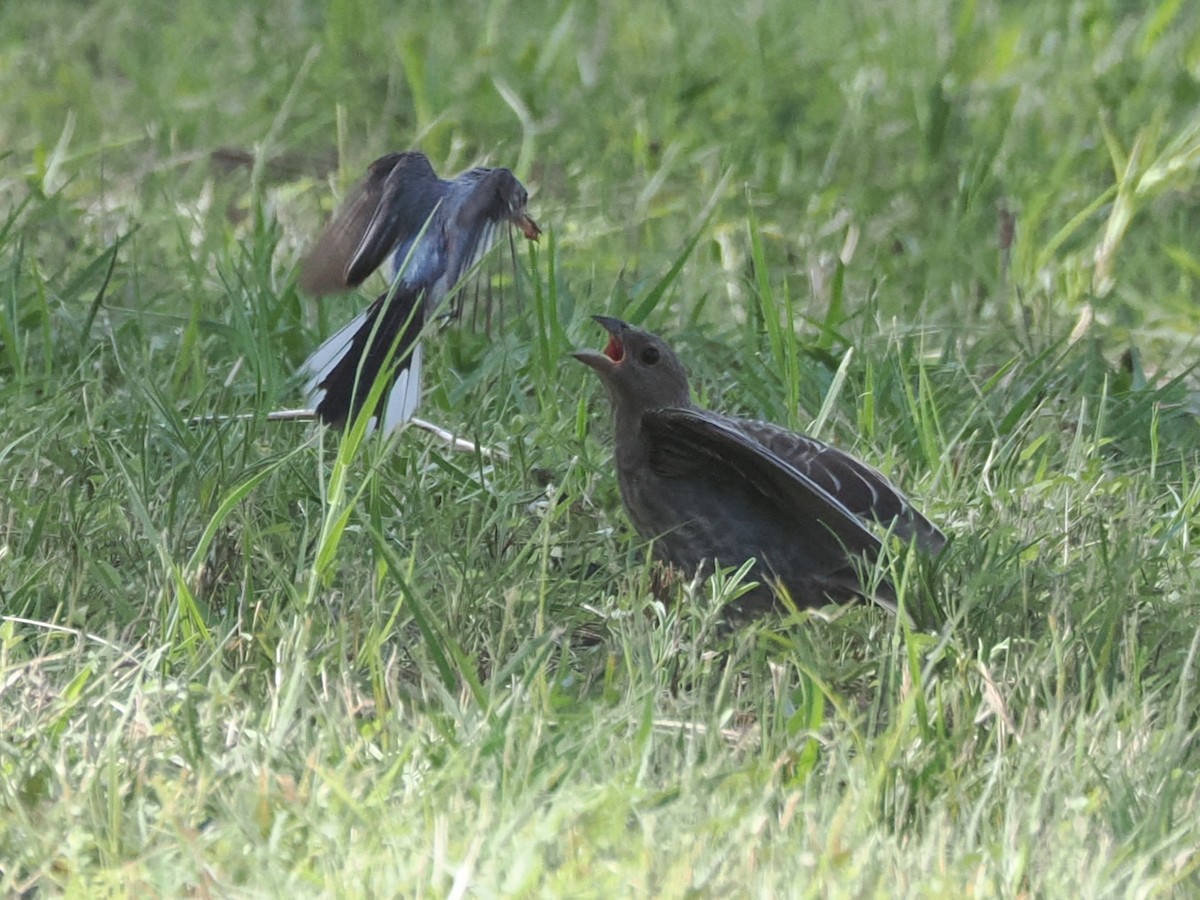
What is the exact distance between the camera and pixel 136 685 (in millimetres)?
3277

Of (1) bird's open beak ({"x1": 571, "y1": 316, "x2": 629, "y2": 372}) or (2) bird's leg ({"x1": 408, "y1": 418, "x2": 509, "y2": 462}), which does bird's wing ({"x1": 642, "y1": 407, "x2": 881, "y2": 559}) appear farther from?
(2) bird's leg ({"x1": 408, "y1": 418, "x2": 509, "y2": 462})

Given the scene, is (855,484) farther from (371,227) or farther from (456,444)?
(371,227)

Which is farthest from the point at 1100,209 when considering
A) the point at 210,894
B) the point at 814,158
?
the point at 210,894

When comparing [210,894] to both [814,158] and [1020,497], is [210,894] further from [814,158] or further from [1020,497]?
[814,158]

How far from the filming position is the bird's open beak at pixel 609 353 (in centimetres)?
461

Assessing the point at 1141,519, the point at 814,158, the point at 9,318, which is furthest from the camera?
the point at 814,158

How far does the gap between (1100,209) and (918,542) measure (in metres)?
3.02

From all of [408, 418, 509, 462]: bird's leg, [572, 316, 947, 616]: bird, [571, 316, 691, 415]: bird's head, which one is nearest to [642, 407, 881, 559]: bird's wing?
[572, 316, 947, 616]: bird

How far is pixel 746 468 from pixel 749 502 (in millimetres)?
125

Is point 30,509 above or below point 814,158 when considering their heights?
below

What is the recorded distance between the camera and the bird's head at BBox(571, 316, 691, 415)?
4.65 m

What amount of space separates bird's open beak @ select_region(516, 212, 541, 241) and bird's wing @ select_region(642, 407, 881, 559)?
22.3 inches

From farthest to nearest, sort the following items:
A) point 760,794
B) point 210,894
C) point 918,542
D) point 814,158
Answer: point 814,158
point 918,542
point 760,794
point 210,894

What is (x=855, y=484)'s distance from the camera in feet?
14.1
